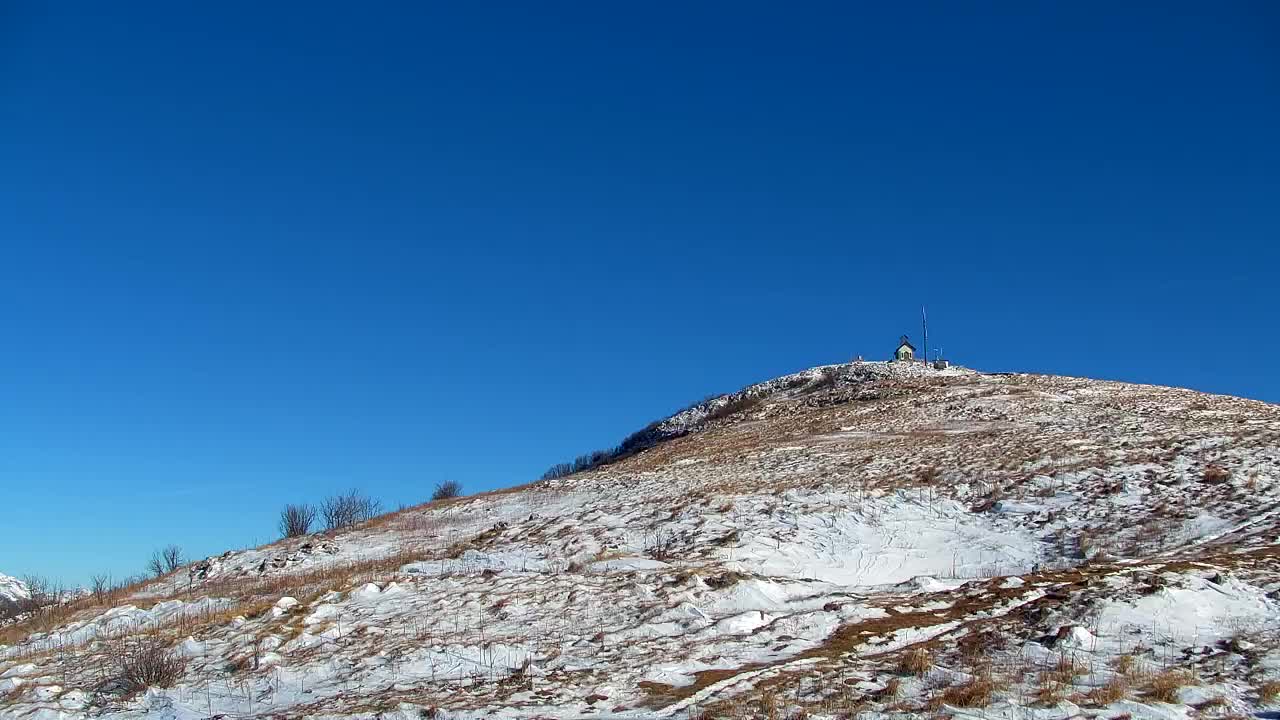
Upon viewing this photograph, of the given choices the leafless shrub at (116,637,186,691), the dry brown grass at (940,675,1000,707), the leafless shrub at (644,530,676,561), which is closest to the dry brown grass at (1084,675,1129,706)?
the dry brown grass at (940,675,1000,707)

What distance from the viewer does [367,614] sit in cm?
1413

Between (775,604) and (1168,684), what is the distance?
5447 mm

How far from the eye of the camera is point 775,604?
13086mm

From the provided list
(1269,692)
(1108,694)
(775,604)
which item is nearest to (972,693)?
(1108,694)

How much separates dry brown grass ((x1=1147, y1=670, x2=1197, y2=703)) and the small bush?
2.04 m

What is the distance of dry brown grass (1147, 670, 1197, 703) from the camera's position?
8.29 metres

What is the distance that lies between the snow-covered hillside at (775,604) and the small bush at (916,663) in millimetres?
44

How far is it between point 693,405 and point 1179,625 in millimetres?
51131

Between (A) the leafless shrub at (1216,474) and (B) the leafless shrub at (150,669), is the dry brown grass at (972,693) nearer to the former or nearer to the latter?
(B) the leafless shrub at (150,669)

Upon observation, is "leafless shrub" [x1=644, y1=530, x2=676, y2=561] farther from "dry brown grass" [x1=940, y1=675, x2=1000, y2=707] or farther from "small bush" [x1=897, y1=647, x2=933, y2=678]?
"dry brown grass" [x1=940, y1=675, x2=1000, y2=707]

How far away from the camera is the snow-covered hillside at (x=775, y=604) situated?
940 centimetres

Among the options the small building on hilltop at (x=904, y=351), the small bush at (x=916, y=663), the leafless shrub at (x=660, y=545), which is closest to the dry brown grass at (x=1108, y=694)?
the small bush at (x=916, y=663)

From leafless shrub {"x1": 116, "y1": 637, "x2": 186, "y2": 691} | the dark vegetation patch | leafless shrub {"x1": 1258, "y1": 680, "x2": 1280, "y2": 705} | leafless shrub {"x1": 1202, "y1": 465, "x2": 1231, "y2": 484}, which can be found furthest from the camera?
the dark vegetation patch

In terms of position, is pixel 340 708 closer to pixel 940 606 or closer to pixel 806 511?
pixel 940 606
